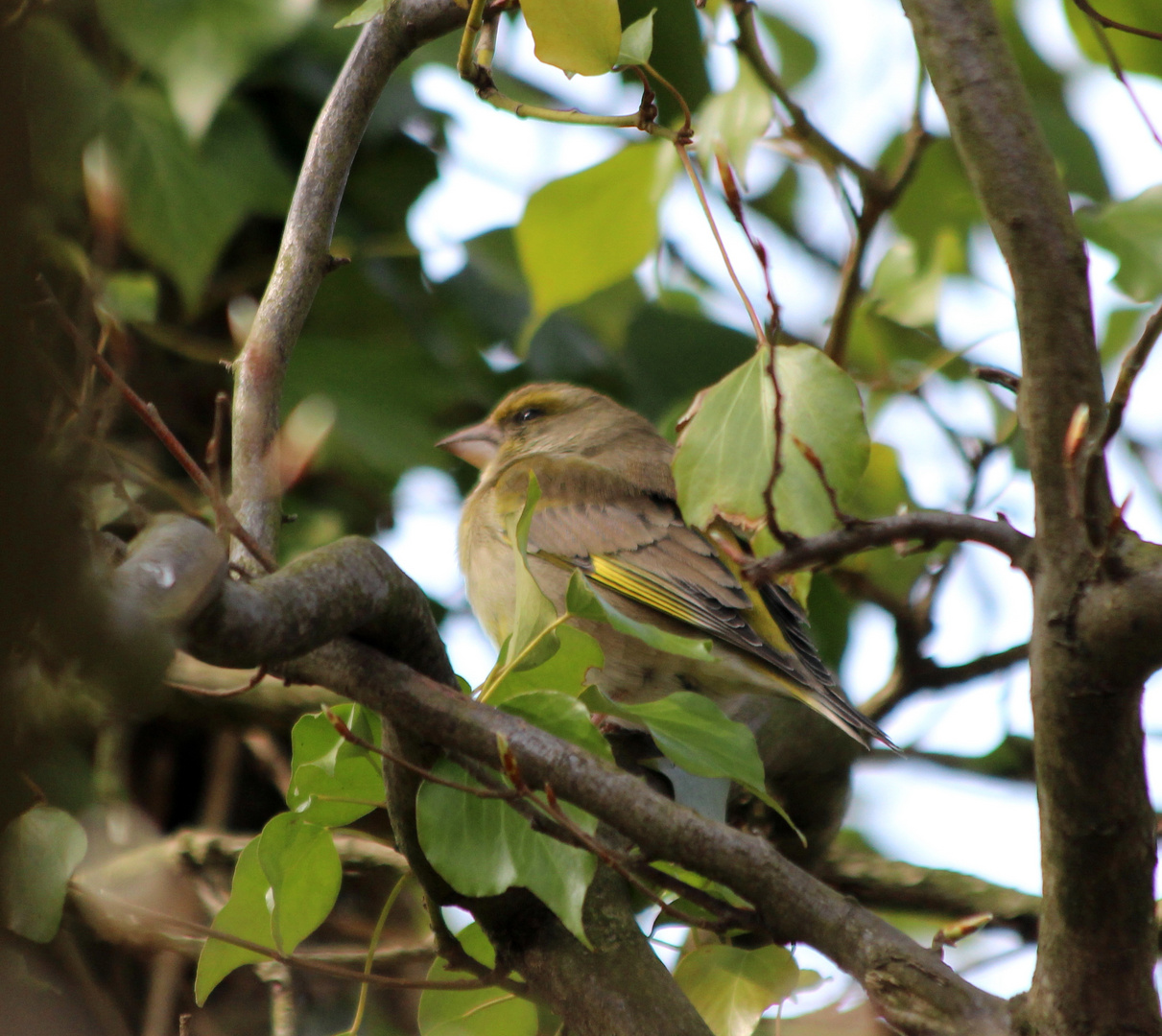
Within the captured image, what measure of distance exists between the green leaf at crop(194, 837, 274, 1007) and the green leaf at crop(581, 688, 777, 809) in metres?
0.65

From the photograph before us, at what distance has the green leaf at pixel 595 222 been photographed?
3.14 metres

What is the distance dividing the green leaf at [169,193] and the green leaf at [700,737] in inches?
95.1

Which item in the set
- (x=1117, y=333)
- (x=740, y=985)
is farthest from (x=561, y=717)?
(x=1117, y=333)

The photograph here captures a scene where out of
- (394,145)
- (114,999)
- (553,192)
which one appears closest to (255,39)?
(394,145)

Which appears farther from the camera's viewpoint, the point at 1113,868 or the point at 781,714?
the point at 781,714

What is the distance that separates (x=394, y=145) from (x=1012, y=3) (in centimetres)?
207

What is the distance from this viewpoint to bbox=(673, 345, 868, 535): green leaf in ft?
6.00

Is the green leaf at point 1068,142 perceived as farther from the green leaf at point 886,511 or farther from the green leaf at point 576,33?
the green leaf at point 576,33

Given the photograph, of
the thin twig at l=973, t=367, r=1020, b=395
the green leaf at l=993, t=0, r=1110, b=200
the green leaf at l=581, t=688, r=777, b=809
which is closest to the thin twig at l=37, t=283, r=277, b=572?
the green leaf at l=581, t=688, r=777, b=809

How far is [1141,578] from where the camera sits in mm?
1352

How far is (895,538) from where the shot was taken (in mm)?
1417

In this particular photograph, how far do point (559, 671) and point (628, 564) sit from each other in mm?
1974

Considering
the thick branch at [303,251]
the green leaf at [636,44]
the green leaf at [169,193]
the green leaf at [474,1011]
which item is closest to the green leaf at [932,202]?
the green leaf at [169,193]

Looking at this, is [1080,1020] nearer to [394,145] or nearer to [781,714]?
[781,714]
